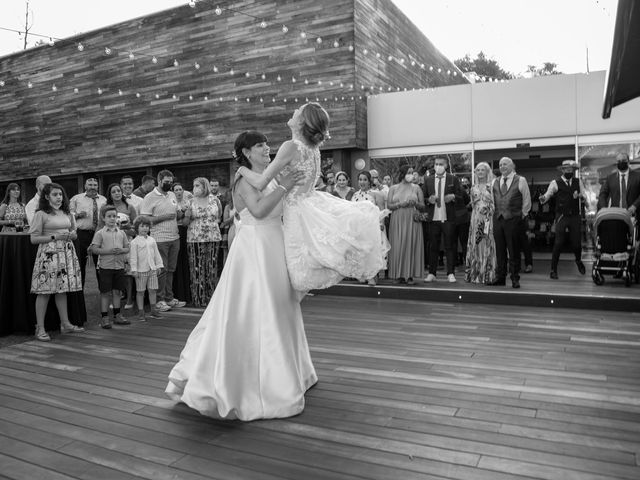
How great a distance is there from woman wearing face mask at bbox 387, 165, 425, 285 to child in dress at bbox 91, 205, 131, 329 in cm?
369

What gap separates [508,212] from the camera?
23.9 ft

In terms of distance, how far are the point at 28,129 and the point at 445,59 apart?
43.8 feet

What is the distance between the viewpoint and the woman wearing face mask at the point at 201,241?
22.1 ft

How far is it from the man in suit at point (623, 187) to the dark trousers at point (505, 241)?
53.0 inches

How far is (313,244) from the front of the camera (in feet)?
10.0

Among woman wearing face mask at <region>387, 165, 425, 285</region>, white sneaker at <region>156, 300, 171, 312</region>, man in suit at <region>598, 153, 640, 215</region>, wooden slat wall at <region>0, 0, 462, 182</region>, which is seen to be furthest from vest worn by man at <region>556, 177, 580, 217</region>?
white sneaker at <region>156, 300, 171, 312</region>

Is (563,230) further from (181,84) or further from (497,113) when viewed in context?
(181,84)

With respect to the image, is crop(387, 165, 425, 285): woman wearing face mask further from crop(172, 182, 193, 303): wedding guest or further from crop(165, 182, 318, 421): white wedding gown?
crop(165, 182, 318, 421): white wedding gown

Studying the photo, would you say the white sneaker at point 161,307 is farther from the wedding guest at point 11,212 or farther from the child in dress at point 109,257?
the wedding guest at point 11,212

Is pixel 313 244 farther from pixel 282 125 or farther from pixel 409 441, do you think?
pixel 282 125

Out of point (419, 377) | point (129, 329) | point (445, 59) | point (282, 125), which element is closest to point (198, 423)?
point (419, 377)

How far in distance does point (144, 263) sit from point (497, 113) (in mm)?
7889

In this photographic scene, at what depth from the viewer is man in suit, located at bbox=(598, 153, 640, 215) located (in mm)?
7379

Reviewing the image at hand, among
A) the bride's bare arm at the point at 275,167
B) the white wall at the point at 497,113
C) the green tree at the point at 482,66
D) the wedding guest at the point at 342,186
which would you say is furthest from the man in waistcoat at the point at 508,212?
the green tree at the point at 482,66
